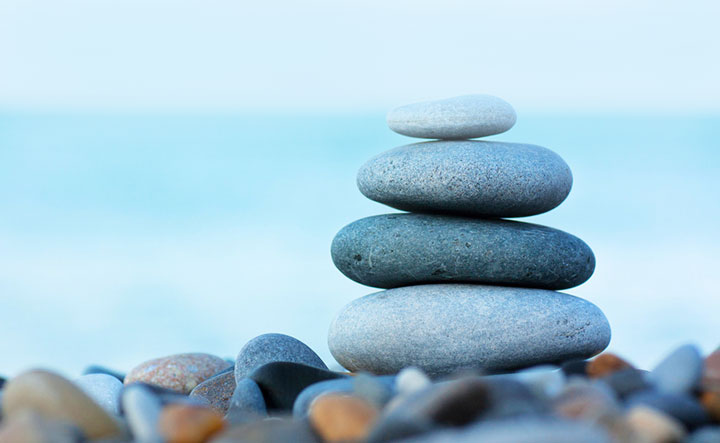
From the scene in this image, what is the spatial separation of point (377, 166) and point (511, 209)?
75 centimetres

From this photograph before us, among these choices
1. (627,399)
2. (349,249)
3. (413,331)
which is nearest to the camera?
(627,399)

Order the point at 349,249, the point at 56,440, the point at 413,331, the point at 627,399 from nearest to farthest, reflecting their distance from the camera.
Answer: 1. the point at 56,440
2. the point at 627,399
3. the point at 413,331
4. the point at 349,249

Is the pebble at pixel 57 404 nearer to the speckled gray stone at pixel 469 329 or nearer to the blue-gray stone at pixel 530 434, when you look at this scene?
the blue-gray stone at pixel 530 434

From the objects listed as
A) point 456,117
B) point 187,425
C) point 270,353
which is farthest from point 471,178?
point 187,425

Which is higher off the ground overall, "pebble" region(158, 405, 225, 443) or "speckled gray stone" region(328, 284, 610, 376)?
"pebble" region(158, 405, 225, 443)

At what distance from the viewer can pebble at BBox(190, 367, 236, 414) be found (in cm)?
418

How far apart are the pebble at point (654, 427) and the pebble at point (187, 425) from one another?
104 cm

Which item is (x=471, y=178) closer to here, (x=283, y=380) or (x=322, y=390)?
Result: (x=283, y=380)

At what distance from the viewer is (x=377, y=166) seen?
446cm

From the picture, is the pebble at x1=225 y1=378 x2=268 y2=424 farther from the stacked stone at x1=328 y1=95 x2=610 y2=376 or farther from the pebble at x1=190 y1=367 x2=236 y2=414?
the stacked stone at x1=328 y1=95 x2=610 y2=376

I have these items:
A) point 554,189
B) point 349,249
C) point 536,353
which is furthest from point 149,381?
point 554,189

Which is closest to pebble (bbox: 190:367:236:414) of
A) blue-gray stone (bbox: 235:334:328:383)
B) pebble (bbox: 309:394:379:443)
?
blue-gray stone (bbox: 235:334:328:383)

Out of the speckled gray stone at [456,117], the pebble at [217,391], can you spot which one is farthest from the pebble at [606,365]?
Result: the pebble at [217,391]

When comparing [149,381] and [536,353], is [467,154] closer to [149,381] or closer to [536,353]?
[536,353]
